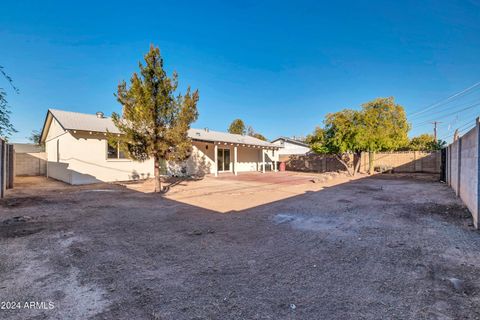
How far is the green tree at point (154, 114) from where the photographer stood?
870cm

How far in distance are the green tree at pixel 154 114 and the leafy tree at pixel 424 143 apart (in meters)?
30.5

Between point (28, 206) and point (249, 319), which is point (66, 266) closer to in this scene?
point (249, 319)

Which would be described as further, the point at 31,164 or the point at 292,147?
the point at 292,147

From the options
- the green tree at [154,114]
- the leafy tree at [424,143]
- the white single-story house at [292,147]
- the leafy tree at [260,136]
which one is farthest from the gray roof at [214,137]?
the leafy tree at [260,136]

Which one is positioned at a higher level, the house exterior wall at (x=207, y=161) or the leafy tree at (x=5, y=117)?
the leafy tree at (x=5, y=117)

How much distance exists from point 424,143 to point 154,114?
35.0m

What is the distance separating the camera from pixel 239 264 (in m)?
3.11

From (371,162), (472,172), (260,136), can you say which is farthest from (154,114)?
(260,136)

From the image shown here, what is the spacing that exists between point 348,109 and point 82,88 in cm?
2146

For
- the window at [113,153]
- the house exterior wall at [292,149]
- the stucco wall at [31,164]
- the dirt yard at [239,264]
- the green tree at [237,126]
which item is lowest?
the dirt yard at [239,264]

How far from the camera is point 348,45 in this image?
14508 mm

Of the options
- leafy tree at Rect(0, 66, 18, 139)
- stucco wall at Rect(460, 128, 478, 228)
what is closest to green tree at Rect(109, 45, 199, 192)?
leafy tree at Rect(0, 66, 18, 139)

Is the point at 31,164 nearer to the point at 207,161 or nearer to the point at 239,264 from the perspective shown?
the point at 207,161

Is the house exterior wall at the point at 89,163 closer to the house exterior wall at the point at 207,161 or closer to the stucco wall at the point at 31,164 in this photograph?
the house exterior wall at the point at 207,161
